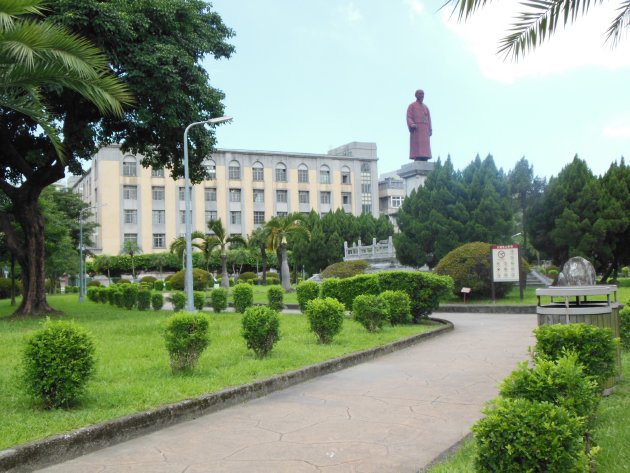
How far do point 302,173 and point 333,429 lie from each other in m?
76.0

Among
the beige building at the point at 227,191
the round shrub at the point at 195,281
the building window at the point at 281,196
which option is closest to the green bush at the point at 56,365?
the round shrub at the point at 195,281

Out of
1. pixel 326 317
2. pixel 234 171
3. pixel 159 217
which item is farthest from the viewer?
pixel 234 171

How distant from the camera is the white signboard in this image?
69.3ft

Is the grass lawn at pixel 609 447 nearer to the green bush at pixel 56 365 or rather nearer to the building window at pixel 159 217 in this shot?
the green bush at pixel 56 365

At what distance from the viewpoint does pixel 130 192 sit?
233 feet

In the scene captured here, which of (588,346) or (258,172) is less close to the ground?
(258,172)

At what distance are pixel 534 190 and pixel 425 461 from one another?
44408mm

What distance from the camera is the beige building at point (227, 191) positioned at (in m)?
70.1

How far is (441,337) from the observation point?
1313cm

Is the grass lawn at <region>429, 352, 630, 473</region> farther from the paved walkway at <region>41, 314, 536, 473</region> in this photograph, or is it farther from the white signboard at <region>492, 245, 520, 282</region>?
the white signboard at <region>492, 245, 520, 282</region>

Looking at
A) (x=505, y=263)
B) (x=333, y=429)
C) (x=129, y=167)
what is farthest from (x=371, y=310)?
(x=129, y=167)

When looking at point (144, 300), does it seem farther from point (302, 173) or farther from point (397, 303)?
point (302, 173)

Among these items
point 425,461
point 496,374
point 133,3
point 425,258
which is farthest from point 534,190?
point 425,461

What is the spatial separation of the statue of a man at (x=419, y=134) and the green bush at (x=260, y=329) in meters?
33.6
